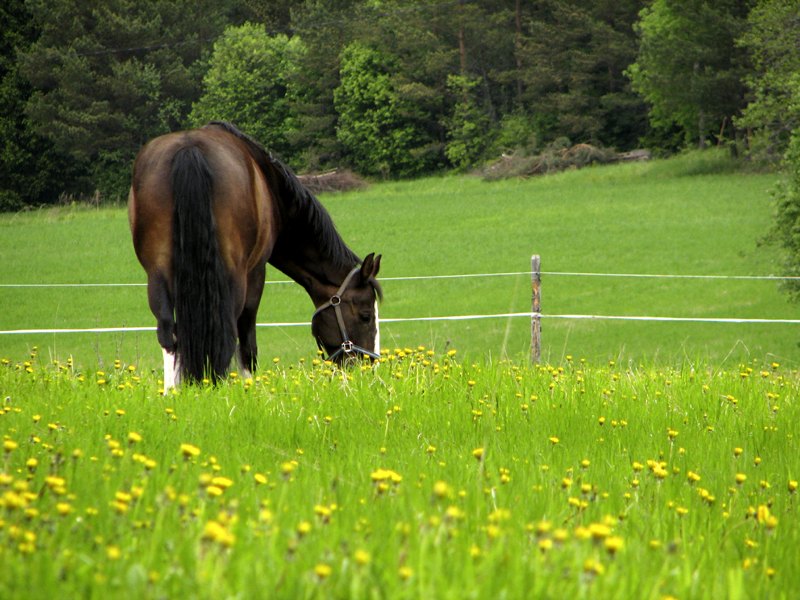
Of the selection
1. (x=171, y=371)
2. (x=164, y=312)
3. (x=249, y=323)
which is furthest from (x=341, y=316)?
(x=164, y=312)

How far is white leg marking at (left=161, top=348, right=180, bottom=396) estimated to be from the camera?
17.3ft

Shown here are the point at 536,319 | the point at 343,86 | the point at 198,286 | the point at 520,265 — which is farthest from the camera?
the point at 343,86

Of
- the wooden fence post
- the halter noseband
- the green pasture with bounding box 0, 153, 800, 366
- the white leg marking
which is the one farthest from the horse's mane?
the green pasture with bounding box 0, 153, 800, 366

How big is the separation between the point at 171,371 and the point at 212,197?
99 cm

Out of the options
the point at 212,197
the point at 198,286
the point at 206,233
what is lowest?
the point at 198,286

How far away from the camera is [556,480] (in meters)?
3.54

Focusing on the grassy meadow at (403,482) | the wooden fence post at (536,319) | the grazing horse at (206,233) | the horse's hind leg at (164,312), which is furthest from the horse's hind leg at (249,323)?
the wooden fence post at (536,319)

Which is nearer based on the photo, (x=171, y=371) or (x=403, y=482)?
(x=403, y=482)

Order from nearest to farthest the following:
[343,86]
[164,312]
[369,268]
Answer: [164,312], [369,268], [343,86]

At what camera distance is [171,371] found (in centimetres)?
555

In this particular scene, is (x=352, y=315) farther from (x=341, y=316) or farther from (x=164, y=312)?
(x=164, y=312)

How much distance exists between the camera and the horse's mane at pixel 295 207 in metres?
6.60

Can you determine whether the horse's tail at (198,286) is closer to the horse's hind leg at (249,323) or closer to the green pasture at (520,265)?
the horse's hind leg at (249,323)

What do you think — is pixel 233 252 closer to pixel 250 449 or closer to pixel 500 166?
pixel 250 449
